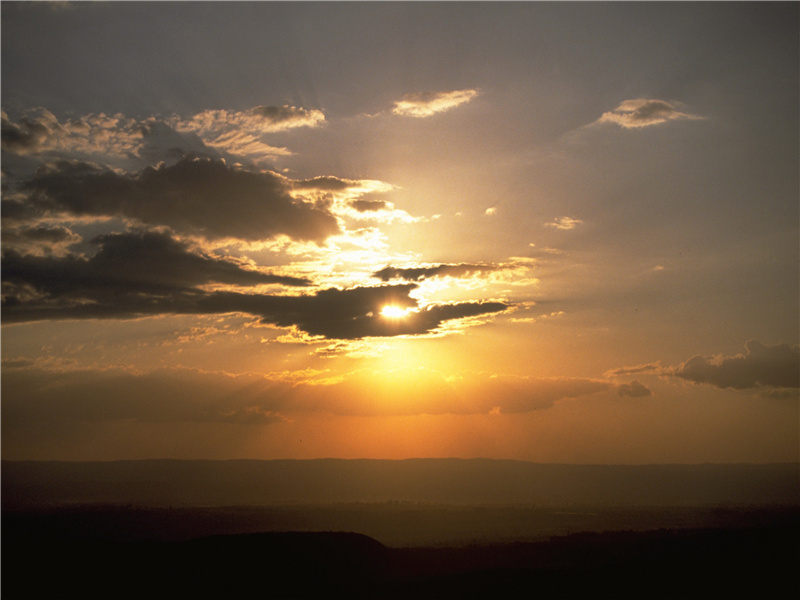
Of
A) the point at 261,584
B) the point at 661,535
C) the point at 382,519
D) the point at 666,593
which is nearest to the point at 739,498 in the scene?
the point at 382,519

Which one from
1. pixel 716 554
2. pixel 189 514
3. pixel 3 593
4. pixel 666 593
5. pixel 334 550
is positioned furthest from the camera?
pixel 189 514

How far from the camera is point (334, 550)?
53125mm

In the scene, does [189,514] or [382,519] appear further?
[382,519]

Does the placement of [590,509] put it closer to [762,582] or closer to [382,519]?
[382,519]

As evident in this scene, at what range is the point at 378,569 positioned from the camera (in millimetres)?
51062

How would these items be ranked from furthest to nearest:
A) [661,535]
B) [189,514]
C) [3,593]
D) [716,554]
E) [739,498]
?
[739,498] < [189,514] < [661,535] < [716,554] < [3,593]

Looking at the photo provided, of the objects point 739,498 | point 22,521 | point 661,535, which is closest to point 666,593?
point 661,535

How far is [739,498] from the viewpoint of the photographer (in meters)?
187

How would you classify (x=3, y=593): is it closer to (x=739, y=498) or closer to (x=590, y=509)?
(x=590, y=509)

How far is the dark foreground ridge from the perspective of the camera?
136ft

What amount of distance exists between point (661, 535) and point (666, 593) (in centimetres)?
2540

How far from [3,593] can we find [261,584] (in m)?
19.4

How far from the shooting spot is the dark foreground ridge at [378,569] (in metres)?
41.4

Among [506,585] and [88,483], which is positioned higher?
[88,483]
